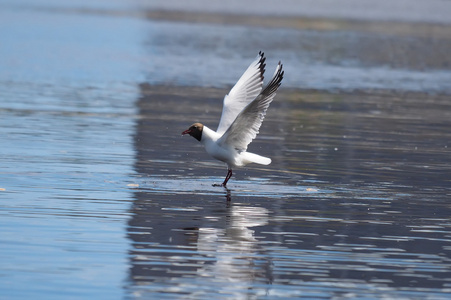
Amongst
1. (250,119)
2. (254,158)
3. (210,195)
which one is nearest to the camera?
Answer: (210,195)

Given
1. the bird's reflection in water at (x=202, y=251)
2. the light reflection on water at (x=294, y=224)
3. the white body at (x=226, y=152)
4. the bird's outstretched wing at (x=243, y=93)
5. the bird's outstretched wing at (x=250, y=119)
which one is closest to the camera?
the bird's reflection in water at (x=202, y=251)

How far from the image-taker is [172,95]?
93.1 ft

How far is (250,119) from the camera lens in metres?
14.2

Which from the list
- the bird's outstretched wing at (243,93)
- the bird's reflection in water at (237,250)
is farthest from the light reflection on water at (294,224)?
the bird's outstretched wing at (243,93)

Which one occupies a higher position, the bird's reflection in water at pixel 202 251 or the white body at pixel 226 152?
the white body at pixel 226 152

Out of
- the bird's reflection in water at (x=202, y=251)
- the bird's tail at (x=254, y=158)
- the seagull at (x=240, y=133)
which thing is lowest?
the bird's reflection in water at (x=202, y=251)

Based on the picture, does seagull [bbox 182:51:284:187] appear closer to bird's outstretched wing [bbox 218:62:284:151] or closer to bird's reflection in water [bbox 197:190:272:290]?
bird's outstretched wing [bbox 218:62:284:151]

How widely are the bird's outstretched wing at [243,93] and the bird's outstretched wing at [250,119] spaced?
995 mm

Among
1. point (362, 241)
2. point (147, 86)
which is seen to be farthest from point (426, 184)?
point (147, 86)

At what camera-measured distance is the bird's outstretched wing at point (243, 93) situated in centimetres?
1562

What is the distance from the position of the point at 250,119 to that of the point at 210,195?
116cm

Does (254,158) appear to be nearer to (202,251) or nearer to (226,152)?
(226,152)

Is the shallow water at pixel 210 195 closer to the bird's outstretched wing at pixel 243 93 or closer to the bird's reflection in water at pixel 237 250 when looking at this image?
the bird's reflection in water at pixel 237 250

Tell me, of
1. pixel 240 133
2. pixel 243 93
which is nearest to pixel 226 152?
pixel 240 133
